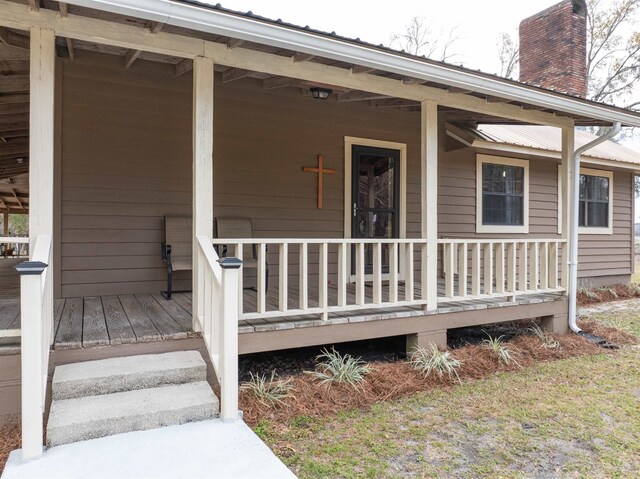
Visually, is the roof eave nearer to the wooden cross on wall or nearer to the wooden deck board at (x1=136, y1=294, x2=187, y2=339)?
the wooden deck board at (x1=136, y1=294, x2=187, y2=339)

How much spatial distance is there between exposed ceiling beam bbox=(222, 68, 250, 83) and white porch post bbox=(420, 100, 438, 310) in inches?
71.5

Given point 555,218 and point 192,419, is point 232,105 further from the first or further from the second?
point 555,218

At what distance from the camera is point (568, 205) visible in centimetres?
533

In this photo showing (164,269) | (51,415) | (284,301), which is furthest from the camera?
(164,269)

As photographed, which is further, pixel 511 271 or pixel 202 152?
pixel 511 271

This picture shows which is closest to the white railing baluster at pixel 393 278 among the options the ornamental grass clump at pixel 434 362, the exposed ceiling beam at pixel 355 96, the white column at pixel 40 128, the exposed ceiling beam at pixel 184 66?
the ornamental grass clump at pixel 434 362

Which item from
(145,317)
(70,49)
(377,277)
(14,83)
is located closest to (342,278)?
(377,277)

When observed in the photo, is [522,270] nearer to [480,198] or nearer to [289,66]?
[480,198]

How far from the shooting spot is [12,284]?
5789 mm

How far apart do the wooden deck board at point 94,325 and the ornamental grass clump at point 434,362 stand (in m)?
2.61

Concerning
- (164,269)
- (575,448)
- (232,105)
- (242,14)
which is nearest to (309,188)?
(232,105)

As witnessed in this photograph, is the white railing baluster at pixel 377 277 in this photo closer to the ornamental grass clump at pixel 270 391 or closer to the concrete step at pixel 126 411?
the ornamental grass clump at pixel 270 391

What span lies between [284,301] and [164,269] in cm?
192

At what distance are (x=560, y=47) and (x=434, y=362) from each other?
7249mm
